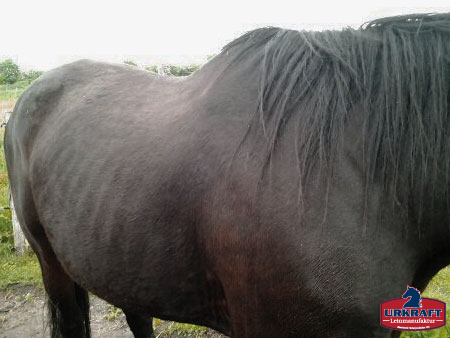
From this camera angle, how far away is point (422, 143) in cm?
102

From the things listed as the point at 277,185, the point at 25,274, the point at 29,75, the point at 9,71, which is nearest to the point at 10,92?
the point at 29,75

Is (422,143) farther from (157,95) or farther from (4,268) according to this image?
(4,268)

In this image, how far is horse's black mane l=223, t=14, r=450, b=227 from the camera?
1034 millimetres

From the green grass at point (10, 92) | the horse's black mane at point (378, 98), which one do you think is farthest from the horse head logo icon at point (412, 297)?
the green grass at point (10, 92)

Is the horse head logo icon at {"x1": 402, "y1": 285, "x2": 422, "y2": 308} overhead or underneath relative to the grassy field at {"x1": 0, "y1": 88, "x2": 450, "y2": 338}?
overhead

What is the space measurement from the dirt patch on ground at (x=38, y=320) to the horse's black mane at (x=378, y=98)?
2259 millimetres

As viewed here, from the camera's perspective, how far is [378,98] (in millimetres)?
1081

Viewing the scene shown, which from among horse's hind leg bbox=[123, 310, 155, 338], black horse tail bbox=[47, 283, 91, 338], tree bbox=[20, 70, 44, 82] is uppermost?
black horse tail bbox=[47, 283, 91, 338]

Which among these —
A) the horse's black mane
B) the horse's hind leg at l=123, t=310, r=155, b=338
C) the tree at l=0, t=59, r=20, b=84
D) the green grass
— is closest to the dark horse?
the horse's black mane

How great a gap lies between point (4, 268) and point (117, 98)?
3.35 metres

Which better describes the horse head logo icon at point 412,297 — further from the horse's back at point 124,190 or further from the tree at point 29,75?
the tree at point 29,75

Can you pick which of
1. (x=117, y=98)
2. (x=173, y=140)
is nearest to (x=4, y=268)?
(x=117, y=98)

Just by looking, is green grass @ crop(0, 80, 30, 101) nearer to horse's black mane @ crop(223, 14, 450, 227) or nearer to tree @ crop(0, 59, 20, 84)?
tree @ crop(0, 59, 20, 84)

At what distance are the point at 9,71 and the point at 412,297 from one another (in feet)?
99.0
